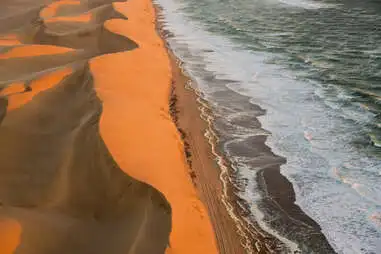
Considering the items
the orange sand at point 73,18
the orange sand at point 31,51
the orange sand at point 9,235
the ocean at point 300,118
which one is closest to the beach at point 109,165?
the orange sand at point 9,235

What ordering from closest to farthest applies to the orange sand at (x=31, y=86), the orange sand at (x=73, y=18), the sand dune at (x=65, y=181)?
the sand dune at (x=65, y=181)
the orange sand at (x=31, y=86)
the orange sand at (x=73, y=18)

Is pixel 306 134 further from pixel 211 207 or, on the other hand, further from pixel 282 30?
pixel 282 30

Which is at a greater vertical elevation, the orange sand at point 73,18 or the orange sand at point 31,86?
the orange sand at point 31,86

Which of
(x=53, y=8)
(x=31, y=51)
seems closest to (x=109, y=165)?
(x=31, y=51)

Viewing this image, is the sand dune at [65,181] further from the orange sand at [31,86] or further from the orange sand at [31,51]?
the orange sand at [31,51]

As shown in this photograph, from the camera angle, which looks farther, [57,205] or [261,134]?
[261,134]

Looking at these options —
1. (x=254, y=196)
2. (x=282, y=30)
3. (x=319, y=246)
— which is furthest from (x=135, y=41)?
(x=319, y=246)

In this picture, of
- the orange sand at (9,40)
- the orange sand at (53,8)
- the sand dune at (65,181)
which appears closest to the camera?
the sand dune at (65,181)
